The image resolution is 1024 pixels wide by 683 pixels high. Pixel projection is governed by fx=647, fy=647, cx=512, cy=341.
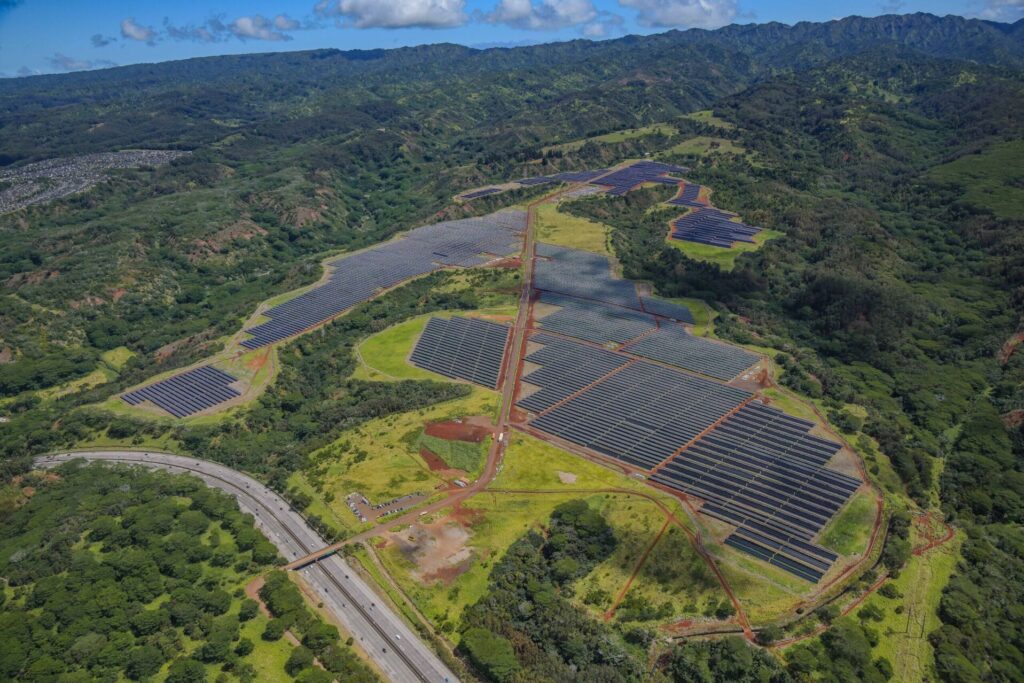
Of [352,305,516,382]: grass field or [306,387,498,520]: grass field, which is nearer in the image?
[306,387,498,520]: grass field

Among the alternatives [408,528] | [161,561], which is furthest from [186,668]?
[408,528]

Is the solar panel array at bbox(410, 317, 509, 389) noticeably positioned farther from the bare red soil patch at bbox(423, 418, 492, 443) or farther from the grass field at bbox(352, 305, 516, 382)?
the bare red soil patch at bbox(423, 418, 492, 443)

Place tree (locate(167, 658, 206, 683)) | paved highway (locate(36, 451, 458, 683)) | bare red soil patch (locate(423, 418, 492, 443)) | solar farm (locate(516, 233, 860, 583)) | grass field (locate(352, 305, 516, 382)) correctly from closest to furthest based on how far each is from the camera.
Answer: tree (locate(167, 658, 206, 683)) → paved highway (locate(36, 451, 458, 683)) → solar farm (locate(516, 233, 860, 583)) → bare red soil patch (locate(423, 418, 492, 443)) → grass field (locate(352, 305, 516, 382))

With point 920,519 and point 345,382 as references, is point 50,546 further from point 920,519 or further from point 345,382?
point 920,519

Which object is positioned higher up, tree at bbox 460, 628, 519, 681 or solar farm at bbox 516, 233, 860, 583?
solar farm at bbox 516, 233, 860, 583

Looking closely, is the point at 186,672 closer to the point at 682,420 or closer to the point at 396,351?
the point at 682,420

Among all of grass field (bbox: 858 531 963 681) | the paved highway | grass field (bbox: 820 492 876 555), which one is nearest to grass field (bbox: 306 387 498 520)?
the paved highway
